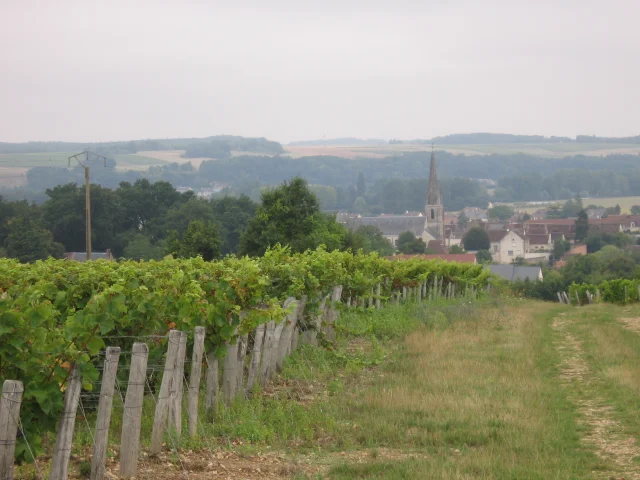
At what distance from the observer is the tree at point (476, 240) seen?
172875 mm

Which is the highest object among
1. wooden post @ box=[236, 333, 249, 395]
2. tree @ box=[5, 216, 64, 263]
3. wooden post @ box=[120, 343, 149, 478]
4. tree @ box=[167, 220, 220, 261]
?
wooden post @ box=[120, 343, 149, 478]

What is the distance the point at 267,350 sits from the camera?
40.1 ft

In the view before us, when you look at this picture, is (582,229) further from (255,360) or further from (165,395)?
(165,395)

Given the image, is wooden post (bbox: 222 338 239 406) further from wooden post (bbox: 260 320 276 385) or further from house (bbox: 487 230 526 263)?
house (bbox: 487 230 526 263)

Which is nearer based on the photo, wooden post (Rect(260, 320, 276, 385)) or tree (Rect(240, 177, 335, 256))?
wooden post (Rect(260, 320, 276, 385))

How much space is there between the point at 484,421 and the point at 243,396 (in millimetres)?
2827

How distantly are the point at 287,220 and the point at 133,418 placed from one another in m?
40.5

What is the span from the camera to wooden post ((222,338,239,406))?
10547 millimetres

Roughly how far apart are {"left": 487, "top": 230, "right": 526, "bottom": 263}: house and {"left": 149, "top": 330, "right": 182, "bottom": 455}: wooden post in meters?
165

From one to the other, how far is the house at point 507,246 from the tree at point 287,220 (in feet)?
414

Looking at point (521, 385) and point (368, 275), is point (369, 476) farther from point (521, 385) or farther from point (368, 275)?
point (368, 275)

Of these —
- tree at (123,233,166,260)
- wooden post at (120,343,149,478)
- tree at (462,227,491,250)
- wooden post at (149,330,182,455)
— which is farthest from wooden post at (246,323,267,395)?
tree at (462,227,491,250)

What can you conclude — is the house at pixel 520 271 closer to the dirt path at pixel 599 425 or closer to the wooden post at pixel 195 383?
the dirt path at pixel 599 425

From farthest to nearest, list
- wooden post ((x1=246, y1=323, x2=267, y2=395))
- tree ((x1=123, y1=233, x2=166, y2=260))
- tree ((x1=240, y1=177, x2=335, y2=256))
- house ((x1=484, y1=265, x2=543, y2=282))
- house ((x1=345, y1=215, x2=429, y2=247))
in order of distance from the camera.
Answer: house ((x1=345, y1=215, x2=429, y2=247)), house ((x1=484, y1=265, x2=543, y2=282)), tree ((x1=123, y1=233, x2=166, y2=260)), tree ((x1=240, y1=177, x2=335, y2=256)), wooden post ((x1=246, y1=323, x2=267, y2=395))
